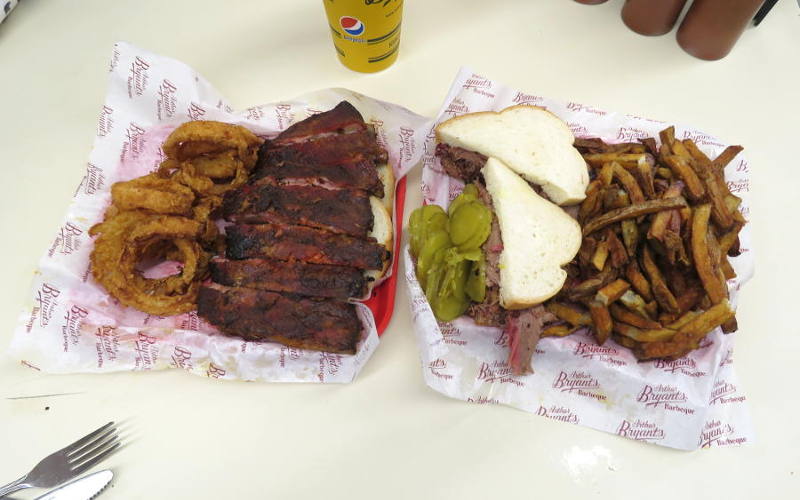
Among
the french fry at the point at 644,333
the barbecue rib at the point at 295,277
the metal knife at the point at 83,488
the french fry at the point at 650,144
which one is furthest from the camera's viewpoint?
the french fry at the point at 650,144

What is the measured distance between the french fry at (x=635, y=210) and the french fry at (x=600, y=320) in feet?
1.07

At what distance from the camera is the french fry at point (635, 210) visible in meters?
1.81

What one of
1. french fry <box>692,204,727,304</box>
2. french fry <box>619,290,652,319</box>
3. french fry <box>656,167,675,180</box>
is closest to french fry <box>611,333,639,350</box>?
french fry <box>619,290,652,319</box>

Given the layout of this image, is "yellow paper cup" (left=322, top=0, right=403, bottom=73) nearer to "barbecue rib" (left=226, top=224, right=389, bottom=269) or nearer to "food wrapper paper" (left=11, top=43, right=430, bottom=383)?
"food wrapper paper" (left=11, top=43, right=430, bottom=383)

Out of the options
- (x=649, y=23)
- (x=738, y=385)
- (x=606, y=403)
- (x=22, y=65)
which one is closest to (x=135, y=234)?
(x=22, y=65)

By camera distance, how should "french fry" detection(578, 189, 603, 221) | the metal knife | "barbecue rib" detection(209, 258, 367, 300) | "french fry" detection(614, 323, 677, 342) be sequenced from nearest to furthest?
the metal knife → "french fry" detection(614, 323, 677, 342) → "barbecue rib" detection(209, 258, 367, 300) → "french fry" detection(578, 189, 603, 221)

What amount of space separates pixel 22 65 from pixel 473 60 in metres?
2.59

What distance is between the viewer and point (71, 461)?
1.71m

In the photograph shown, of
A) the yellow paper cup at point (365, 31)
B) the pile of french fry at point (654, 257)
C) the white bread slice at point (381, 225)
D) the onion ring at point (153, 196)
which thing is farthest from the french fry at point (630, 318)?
the onion ring at point (153, 196)

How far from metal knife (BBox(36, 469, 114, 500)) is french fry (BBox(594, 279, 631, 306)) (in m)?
1.96

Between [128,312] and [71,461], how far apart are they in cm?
58

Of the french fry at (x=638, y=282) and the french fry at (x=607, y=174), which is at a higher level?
the french fry at (x=607, y=174)

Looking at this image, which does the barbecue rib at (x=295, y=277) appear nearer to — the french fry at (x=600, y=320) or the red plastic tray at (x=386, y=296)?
the red plastic tray at (x=386, y=296)

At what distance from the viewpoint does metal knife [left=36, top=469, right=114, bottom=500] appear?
1.65 meters
